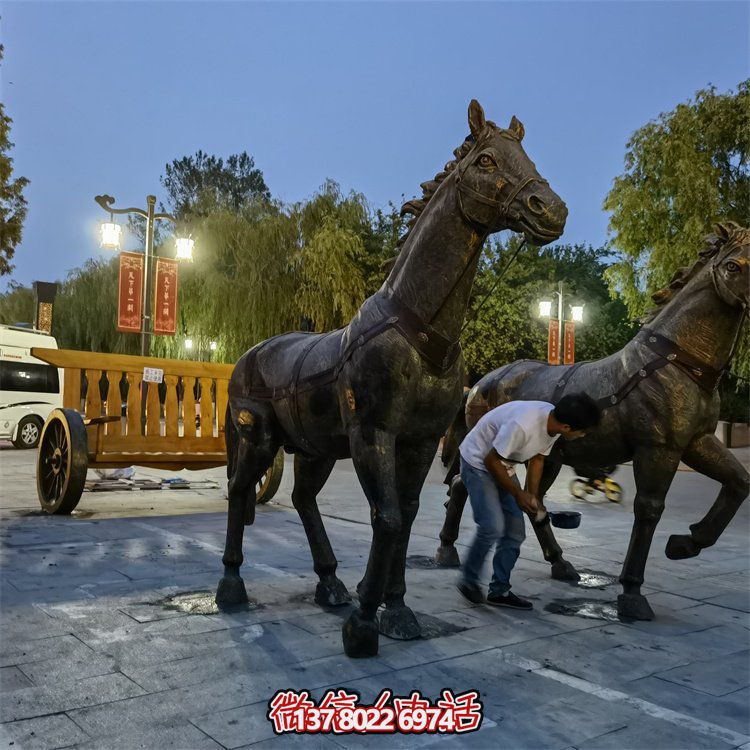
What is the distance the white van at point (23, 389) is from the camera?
16906mm

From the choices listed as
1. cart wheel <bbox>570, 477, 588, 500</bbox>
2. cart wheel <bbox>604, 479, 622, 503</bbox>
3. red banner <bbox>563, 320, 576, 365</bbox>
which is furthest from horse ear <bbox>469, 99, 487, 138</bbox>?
red banner <bbox>563, 320, 576, 365</bbox>

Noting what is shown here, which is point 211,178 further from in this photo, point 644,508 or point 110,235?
point 644,508

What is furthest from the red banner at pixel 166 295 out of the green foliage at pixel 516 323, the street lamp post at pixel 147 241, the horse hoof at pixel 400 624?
the horse hoof at pixel 400 624

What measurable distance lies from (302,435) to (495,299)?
18587mm

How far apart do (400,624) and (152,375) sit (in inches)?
199

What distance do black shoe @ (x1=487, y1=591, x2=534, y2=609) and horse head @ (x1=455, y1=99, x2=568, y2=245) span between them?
7.31 feet

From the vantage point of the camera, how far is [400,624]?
372cm

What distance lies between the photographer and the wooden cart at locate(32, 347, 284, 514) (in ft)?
23.9

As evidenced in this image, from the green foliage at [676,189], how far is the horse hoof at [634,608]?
14729 millimetres

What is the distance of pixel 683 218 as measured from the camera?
59.8 feet

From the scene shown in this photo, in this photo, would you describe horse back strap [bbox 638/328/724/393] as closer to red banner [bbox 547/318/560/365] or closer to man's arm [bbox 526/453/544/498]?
man's arm [bbox 526/453/544/498]

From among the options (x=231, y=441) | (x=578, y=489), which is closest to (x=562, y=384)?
(x=231, y=441)

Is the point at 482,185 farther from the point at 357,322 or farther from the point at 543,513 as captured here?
the point at 543,513

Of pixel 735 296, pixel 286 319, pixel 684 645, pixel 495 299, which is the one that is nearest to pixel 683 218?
pixel 495 299
